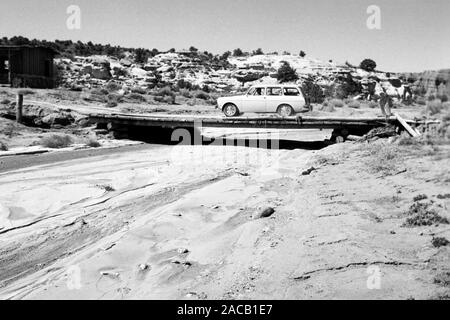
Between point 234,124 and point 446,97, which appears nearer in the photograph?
point 234,124

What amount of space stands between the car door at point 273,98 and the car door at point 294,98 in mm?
218

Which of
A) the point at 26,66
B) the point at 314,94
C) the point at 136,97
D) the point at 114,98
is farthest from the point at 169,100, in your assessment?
the point at 314,94

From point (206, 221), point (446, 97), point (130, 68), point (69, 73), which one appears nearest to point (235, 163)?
point (206, 221)

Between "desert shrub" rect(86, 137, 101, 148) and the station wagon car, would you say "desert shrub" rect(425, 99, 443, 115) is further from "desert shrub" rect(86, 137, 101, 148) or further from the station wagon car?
"desert shrub" rect(86, 137, 101, 148)

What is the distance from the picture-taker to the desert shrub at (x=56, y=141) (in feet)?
64.3

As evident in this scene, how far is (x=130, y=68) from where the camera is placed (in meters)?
59.4

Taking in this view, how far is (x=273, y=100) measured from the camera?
20.9 m

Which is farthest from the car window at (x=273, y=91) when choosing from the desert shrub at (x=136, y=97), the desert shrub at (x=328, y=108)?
the desert shrub at (x=136, y=97)

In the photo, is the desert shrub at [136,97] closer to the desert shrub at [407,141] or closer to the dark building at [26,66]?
the dark building at [26,66]

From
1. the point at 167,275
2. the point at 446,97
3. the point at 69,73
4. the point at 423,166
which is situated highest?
the point at 69,73

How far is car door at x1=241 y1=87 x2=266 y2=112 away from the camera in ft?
69.2

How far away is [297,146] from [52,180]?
1053 centimetres
